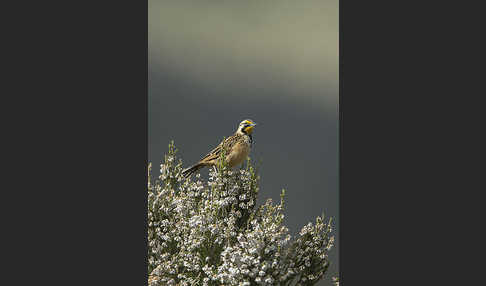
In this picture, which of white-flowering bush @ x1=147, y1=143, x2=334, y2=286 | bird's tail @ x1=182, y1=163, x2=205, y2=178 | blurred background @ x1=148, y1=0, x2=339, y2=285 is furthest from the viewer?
bird's tail @ x1=182, y1=163, x2=205, y2=178

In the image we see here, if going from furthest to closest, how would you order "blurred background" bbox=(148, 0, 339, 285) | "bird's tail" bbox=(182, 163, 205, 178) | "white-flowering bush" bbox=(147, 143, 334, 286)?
"bird's tail" bbox=(182, 163, 205, 178) → "blurred background" bbox=(148, 0, 339, 285) → "white-flowering bush" bbox=(147, 143, 334, 286)

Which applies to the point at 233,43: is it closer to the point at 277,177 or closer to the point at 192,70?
the point at 192,70

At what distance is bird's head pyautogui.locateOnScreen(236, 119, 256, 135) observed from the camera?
6.53m

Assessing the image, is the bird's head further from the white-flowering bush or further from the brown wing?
the white-flowering bush

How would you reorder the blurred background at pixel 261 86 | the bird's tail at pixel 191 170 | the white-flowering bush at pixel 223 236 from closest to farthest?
the white-flowering bush at pixel 223 236 → the blurred background at pixel 261 86 → the bird's tail at pixel 191 170

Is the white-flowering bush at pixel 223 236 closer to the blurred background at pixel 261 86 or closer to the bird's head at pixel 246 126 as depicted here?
the blurred background at pixel 261 86

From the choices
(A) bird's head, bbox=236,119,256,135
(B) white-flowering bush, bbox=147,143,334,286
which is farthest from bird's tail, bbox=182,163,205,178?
(A) bird's head, bbox=236,119,256,135

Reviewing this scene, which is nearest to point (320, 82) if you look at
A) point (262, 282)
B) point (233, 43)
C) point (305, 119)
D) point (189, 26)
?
point (305, 119)

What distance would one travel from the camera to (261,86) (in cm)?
653

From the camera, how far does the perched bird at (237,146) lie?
21.4ft

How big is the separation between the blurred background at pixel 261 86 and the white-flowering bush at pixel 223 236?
140 millimetres

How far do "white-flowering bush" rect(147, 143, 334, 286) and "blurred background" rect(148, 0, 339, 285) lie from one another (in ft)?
0.46

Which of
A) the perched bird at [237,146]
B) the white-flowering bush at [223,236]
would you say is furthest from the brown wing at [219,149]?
the white-flowering bush at [223,236]

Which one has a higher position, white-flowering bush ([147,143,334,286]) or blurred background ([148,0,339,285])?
blurred background ([148,0,339,285])
